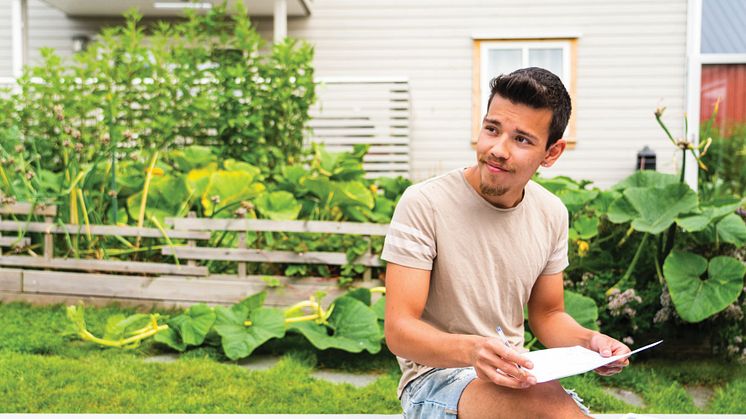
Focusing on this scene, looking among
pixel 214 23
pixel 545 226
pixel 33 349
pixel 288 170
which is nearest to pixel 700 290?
pixel 545 226

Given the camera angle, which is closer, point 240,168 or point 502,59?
point 240,168

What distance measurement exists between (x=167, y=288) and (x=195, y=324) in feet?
2.45

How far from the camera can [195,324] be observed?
138 inches

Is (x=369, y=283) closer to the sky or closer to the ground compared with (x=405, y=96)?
closer to the ground

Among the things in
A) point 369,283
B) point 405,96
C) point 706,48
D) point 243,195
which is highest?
point 706,48

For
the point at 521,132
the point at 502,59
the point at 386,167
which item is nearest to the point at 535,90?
the point at 521,132

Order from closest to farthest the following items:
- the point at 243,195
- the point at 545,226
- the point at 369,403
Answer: the point at 545,226, the point at 369,403, the point at 243,195

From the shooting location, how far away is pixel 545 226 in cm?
191

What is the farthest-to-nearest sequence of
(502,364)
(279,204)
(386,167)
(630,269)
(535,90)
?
(386,167), (279,204), (630,269), (535,90), (502,364)

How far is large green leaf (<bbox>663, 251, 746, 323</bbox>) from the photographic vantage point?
3.23 metres

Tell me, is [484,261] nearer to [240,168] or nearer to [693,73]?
[240,168]

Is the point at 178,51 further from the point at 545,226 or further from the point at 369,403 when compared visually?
the point at 545,226

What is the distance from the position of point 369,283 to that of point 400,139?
462 centimetres

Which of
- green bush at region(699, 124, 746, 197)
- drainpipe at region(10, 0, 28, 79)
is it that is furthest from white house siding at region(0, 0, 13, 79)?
green bush at region(699, 124, 746, 197)
